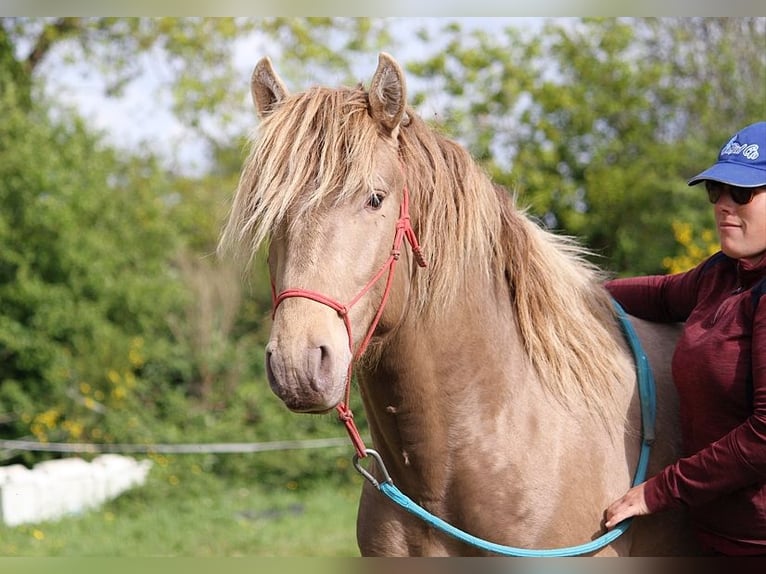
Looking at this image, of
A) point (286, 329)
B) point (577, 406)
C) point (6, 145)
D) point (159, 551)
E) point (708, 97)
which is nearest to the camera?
point (286, 329)

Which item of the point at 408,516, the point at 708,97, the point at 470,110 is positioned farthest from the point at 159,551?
the point at 708,97

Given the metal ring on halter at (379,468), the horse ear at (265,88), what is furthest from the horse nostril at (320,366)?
the horse ear at (265,88)

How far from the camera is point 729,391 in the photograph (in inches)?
90.8

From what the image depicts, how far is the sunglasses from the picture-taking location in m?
2.33

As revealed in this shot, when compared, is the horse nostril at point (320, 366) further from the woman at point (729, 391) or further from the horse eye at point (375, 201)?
the woman at point (729, 391)

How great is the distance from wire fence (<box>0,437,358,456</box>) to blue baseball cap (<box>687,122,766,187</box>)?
7.54 m

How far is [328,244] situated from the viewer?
2164 millimetres

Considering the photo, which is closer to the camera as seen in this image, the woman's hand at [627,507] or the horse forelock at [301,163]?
the horse forelock at [301,163]

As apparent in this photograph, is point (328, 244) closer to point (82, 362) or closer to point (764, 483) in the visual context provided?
point (764, 483)

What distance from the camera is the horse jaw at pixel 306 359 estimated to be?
6.59ft

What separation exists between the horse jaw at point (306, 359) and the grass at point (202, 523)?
4.68m

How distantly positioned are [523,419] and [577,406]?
210 mm

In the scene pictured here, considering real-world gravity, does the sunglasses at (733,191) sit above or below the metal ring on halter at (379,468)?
above

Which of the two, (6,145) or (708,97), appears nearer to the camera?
(6,145)
